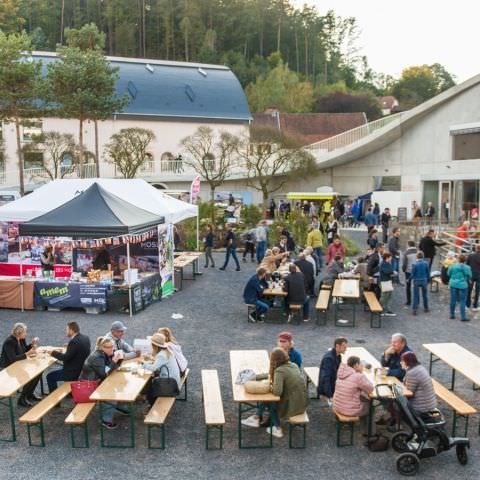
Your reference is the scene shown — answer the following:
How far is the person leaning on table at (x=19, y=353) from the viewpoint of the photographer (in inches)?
296

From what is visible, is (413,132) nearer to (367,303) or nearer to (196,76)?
(196,76)

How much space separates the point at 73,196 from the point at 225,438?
9.04 metres

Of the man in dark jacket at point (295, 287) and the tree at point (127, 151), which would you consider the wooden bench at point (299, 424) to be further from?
the tree at point (127, 151)

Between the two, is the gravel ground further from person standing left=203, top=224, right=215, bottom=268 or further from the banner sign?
person standing left=203, top=224, right=215, bottom=268

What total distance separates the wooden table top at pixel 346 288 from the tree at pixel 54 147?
20439 mm

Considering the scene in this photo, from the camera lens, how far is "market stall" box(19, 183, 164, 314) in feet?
39.7

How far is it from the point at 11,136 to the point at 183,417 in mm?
32211

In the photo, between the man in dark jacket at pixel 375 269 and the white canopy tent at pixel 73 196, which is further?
the white canopy tent at pixel 73 196

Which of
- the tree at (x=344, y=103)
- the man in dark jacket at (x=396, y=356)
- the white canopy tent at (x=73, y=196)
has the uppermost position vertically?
the tree at (x=344, y=103)

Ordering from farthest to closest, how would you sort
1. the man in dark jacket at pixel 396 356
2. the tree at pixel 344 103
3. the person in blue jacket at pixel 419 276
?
the tree at pixel 344 103, the person in blue jacket at pixel 419 276, the man in dark jacket at pixel 396 356

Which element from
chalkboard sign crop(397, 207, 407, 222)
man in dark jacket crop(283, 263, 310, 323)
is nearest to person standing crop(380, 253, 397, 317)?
man in dark jacket crop(283, 263, 310, 323)

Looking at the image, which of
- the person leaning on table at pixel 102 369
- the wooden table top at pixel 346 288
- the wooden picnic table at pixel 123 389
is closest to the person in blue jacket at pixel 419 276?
the wooden table top at pixel 346 288

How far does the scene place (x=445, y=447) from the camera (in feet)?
19.8

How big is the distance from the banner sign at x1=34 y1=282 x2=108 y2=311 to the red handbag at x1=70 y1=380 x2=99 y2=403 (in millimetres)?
5832
